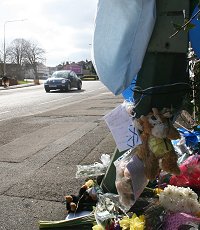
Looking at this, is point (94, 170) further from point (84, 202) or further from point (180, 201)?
point (180, 201)

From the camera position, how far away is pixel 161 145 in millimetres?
2170

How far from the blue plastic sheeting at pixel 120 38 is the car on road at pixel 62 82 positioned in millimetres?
23733

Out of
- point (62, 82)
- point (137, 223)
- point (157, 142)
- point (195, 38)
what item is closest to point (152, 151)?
point (157, 142)

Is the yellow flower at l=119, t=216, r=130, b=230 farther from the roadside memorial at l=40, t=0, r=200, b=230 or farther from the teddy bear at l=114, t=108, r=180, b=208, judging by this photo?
the teddy bear at l=114, t=108, r=180, b=208

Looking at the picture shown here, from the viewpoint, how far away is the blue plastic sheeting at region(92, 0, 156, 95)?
210cm

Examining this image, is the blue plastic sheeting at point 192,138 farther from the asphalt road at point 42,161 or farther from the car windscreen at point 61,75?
the car windscreen at point 61,75

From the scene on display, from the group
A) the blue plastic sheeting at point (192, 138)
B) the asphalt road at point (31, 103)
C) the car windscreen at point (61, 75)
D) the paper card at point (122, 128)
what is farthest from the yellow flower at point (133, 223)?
the car windscreen at point (61, 75)

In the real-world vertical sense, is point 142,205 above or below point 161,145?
below

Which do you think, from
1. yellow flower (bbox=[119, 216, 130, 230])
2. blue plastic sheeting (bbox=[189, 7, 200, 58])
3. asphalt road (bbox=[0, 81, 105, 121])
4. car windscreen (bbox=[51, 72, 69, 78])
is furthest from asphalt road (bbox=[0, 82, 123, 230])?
car windscreen (bbox=[51, 72, 69, 78])

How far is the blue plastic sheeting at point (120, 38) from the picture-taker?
2104mm

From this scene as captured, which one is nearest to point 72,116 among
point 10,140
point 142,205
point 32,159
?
point 10,140

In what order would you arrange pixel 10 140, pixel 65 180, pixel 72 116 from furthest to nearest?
pixel 72 116
pixel 10 140
pixel 65 180

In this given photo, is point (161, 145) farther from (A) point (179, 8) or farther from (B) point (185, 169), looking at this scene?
(B) point (185, 169)

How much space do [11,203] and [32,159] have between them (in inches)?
77.4
